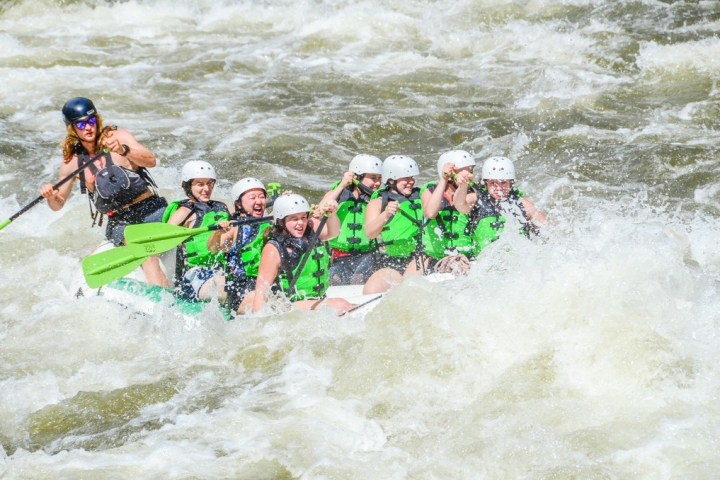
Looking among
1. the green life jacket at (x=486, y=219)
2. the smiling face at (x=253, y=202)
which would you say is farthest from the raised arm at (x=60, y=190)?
the green life jacket at (x=486, y=219)

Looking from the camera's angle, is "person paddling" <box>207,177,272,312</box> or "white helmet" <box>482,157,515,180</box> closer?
"person paddling" <box>207,177,272,312</box>

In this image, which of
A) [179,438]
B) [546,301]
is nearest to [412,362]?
[546,301]

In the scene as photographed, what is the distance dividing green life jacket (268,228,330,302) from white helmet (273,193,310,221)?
0.51 feet

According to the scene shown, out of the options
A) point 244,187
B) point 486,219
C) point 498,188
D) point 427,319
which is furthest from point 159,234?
point 498,188

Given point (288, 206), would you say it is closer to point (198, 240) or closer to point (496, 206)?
point (198, 240)

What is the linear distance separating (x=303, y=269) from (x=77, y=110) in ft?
6.03

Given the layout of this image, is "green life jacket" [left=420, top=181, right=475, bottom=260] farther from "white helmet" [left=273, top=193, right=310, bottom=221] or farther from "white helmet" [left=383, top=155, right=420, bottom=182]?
"white helmet" [left=273, top=193, right=310, bottom=221]

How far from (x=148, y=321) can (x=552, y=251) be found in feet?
8.86

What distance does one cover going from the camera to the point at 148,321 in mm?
6629

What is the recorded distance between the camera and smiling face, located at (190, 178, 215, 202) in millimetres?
7082

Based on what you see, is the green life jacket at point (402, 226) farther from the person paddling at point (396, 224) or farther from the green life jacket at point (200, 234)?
the green life jacket at point (200, 234)

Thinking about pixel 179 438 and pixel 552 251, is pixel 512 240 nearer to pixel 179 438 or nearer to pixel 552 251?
pixel 552 251

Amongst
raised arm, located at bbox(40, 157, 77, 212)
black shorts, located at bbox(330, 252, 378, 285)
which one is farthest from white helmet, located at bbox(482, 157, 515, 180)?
raised arm, located at bbox(40, 157, 77, 212)

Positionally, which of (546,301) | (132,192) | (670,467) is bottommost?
(670,467)
